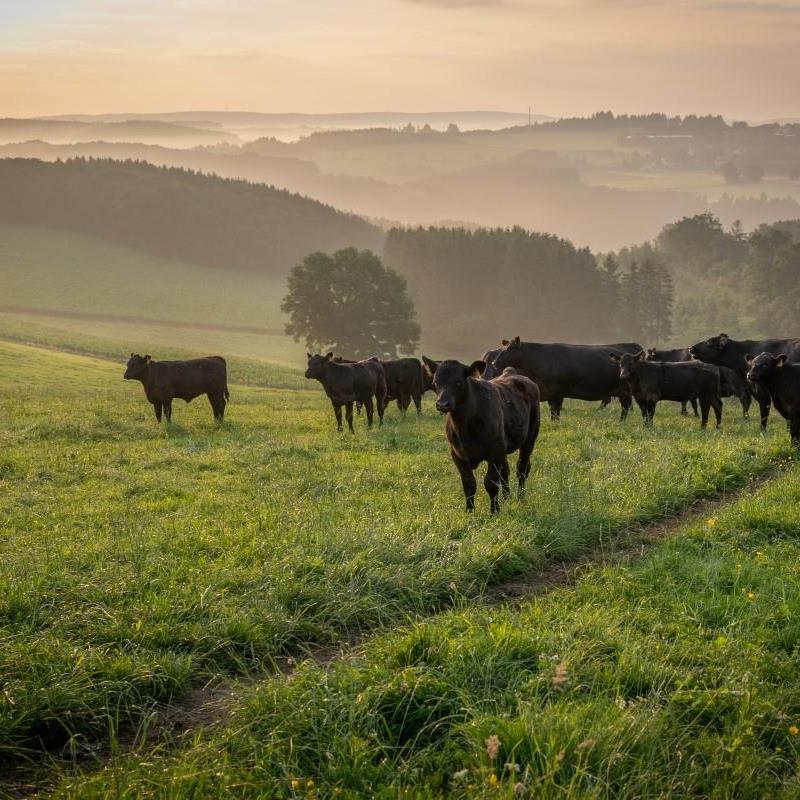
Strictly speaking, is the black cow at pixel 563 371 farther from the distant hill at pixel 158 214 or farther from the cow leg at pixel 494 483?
the distant hill at pixel 158 214

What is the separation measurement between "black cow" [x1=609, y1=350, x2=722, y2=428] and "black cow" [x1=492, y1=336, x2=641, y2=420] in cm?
140

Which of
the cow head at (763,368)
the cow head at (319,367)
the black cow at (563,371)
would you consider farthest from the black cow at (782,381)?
the cow head at (319,367)

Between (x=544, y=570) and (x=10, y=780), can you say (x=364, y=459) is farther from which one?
(x=10, y=780)

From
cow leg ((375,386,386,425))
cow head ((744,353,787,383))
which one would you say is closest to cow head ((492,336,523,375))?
cow leg ((375,386,386,425))

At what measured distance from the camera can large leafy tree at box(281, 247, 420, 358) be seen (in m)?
67.7

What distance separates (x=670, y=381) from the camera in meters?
21.4

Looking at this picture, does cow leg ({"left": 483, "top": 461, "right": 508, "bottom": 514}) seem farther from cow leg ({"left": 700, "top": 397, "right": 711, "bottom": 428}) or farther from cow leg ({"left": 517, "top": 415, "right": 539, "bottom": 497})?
cow leg ({"left": 700, "top": 397, "right": 711, "bottom": 428})

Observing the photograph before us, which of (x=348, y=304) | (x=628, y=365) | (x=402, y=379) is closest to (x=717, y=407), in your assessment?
(x=628, y=365)

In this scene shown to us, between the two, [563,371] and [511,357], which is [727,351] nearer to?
[563,371]

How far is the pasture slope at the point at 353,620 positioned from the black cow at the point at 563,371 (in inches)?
333

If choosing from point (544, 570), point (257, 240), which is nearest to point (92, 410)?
point (544, 570)

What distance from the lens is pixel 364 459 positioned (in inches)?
619

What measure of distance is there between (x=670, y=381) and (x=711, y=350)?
373cm

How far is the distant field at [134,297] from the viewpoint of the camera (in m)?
77.4
